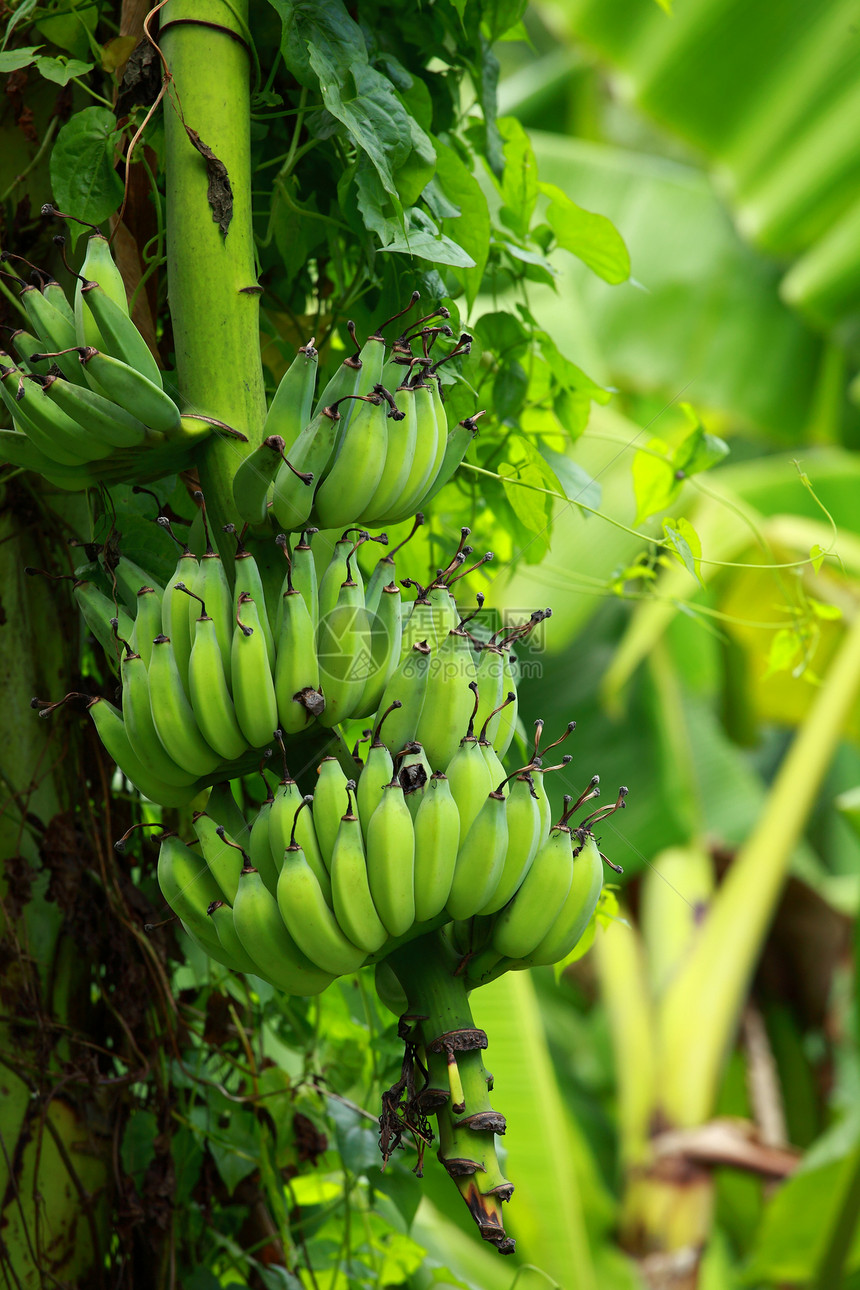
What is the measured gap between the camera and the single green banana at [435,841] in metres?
0.87

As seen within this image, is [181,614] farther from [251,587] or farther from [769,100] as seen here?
[769,100]

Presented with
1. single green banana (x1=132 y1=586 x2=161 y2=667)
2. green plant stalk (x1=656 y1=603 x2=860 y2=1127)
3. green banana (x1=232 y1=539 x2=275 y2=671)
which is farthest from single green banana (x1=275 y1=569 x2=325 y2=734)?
green plant stalk (x1=656 y1=603 x2=860 y2=1127)

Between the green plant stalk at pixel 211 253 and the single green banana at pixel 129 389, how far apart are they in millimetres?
66

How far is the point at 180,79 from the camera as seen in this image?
100 centimetres

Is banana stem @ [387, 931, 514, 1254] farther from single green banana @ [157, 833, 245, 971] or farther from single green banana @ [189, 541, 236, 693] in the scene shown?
single green banana @ [189, 541, 236, 693]

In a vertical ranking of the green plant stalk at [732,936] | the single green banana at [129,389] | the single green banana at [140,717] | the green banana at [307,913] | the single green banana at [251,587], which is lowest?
the green plant stalk at [732,936]

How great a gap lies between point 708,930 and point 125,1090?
2708 mm

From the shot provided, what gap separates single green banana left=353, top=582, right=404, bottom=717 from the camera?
0.97 m

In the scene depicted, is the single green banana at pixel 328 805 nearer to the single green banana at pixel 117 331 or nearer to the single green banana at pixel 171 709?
the single green banana at pixel 171 709

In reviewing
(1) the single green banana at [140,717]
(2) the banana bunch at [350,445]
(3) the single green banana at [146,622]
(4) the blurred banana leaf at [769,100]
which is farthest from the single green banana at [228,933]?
(4) the blurred banana leaf at [769,100]

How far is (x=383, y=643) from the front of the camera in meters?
0.98

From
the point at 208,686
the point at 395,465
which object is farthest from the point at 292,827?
the point at 395,465

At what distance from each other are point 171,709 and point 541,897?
361mm

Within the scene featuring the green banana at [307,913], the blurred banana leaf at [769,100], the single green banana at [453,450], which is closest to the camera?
the green banana at [307,913]
